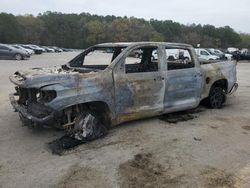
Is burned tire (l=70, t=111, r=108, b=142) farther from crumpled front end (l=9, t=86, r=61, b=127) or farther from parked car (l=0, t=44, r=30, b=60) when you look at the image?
parked car (l=0, t=44, r=30, b=60)

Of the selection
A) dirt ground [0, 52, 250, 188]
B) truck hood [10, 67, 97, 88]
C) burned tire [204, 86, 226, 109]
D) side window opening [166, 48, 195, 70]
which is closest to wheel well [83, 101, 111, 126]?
dirt ground [0, 52, 250, 188]

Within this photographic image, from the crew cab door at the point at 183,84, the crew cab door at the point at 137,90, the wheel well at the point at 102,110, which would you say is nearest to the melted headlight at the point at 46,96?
the wheel well at the point at 102,110

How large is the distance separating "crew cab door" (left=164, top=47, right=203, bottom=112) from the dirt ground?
0.39 metres

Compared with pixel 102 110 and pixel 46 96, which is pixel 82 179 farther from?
pixel 102 110

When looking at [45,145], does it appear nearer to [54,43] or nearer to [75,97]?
[75,97]

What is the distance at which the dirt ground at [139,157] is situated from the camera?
188 inches

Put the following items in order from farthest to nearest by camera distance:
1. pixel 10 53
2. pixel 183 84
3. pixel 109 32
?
pixel 109 32 → pixel 10 53 → pixel 183 84

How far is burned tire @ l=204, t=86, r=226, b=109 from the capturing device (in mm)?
8828

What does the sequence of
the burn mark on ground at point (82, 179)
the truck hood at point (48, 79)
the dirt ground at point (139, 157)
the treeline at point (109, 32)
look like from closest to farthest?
the burn mark on ground at point (82, 179) < the dirt ground at point (139, 157) < the truck hood at point (48, 79) < the treeline at point (109, 32)

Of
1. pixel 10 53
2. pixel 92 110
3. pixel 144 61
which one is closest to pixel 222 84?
pixel 144 61

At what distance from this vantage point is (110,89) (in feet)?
21.1

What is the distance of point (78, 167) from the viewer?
17.0 feet

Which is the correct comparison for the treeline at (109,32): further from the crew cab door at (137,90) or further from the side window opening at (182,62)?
the crew cab door at (137,90)

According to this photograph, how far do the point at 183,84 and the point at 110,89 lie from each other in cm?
190
